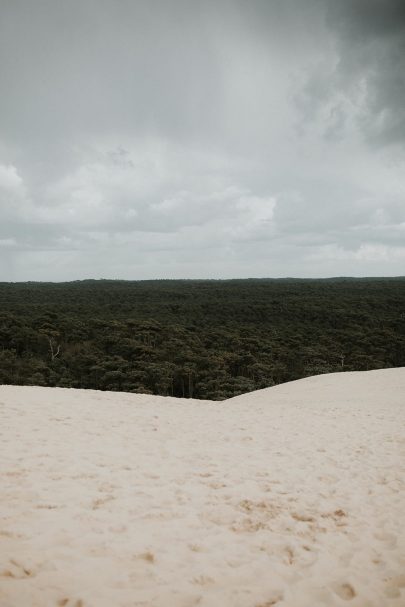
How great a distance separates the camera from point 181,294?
9856 centimetres

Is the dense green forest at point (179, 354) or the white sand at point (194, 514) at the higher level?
the white sand at point (194, 514)

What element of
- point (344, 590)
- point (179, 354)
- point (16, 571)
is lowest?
point (179, 354)

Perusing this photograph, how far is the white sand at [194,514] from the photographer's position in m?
3.22

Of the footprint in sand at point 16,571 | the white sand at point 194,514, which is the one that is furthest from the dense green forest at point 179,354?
the footprint in sand at point 16,571

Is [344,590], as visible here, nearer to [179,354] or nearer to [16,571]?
[16,571]

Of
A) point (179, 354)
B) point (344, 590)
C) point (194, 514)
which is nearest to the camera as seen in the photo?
point (344, 590)

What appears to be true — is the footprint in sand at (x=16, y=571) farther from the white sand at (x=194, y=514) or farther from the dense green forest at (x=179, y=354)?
the dense green forest at (x=179, y=354)

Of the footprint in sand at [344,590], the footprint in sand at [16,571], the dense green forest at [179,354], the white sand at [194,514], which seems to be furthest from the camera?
the dense green forest at [179,354]

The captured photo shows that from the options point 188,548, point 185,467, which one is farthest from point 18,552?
point 185,467

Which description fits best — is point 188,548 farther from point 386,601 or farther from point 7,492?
point 7,492

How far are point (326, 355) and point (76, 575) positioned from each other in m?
39.2

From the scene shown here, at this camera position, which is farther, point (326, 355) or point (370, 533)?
point (326, 355)

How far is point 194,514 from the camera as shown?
14.8ft

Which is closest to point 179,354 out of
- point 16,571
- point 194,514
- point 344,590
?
point 194,514
